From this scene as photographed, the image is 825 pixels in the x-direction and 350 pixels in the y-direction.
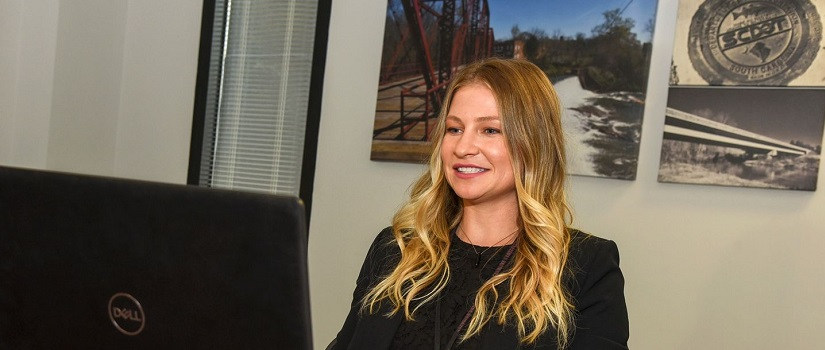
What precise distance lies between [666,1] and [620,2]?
17 centimetres

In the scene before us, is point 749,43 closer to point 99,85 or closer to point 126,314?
point 126,314

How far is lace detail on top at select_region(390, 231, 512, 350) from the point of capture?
7.00 ft

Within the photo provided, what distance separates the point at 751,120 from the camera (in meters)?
3.07

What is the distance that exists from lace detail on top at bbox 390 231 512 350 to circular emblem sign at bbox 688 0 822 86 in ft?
4.28

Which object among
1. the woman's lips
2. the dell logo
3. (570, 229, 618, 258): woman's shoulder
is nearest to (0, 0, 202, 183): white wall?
the woman's lips

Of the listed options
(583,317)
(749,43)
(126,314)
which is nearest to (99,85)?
(749,43)

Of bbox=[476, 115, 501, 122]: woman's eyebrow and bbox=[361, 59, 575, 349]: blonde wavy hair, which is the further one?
bbox=[476, 115, 501, 122]: woman's eyebrow

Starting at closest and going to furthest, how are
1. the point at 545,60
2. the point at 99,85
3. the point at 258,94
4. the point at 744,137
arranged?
the point at 744,137
the point at 545,60
the point at 258,94
the point at 99,85

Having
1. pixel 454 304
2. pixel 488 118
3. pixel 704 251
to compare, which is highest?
pixel 488 118

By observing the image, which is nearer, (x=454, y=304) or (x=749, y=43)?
(x=454, y=304)

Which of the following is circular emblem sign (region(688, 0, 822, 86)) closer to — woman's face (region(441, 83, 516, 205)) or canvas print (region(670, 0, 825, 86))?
canvas print (region(670, 0, 825, 86))

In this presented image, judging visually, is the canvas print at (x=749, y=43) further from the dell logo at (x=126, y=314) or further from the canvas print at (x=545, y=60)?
the dell logo at (x=126, y=314)

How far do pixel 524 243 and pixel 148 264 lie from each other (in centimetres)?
126

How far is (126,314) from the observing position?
111 cm
